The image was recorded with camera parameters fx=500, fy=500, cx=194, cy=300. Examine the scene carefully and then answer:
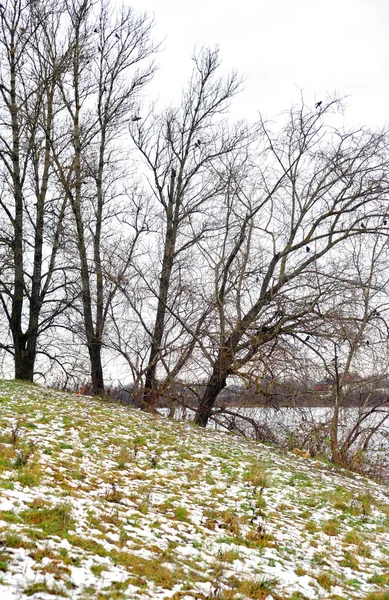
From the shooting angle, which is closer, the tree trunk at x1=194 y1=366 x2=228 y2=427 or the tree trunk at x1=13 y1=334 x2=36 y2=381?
the tree trunk at x1=194 y1=366 x2=228 y2=427

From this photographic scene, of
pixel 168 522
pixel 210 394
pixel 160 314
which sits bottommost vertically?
pixel 168 522

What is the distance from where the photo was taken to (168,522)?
16.4 ft

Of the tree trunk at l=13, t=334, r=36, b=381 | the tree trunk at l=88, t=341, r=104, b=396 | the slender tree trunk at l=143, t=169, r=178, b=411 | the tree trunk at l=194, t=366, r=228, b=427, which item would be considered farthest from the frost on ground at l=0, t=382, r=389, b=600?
the tree trunk at l=13, t=334, r=36, b=381

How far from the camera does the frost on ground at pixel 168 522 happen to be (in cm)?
370

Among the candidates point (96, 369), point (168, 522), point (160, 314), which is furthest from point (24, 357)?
point (168, 522)

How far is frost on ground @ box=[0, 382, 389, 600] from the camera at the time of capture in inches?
146

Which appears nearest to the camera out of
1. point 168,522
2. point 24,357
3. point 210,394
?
point 168,522

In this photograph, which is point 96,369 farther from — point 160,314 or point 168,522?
point 168,522

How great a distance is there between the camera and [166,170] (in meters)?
16.9

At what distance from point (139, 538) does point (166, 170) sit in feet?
46.1

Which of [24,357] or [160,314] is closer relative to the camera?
[160,314]

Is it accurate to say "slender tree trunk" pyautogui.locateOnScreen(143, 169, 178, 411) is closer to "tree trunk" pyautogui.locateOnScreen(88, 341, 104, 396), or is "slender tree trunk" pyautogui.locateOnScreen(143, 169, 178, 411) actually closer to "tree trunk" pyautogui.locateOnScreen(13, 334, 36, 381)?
"tree trunk" pyautogui.locateOnScreen(88, 341, 104, 396)

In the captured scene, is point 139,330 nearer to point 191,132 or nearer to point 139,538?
point 191,132

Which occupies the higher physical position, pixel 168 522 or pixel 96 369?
pixel 96 369
